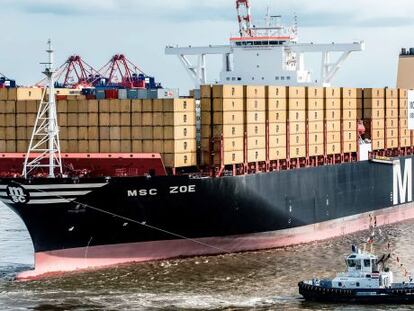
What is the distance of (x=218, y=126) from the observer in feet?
160

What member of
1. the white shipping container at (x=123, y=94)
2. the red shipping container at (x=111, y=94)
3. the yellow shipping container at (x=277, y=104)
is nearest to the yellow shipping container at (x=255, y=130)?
the yellow shipping container at (x=277, y=104)

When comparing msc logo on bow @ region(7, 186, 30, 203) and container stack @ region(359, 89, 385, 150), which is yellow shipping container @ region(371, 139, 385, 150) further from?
msc logo on bow @ region(7, 186, 30, 203)

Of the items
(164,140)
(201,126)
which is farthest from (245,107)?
(164,140)

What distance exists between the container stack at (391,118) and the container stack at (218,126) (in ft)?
65.6

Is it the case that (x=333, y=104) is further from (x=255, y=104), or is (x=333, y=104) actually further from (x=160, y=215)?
(x=160, y=215)

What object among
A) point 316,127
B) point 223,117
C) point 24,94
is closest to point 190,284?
point 223,117

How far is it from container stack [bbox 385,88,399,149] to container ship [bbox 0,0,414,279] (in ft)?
21.2

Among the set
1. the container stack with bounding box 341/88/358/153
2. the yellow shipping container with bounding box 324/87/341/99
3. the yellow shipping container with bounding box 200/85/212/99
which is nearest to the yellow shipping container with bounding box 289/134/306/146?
the yellow shipping container with bounding box 324/87/341/99

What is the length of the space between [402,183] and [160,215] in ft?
87.7

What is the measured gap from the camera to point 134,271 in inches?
1716

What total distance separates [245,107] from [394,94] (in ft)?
68.3

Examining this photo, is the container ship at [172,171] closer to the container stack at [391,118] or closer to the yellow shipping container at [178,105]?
the yellow shipping container at [178,105]

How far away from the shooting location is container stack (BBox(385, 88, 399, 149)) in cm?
6669

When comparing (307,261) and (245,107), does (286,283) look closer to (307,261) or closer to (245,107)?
(307,261)
